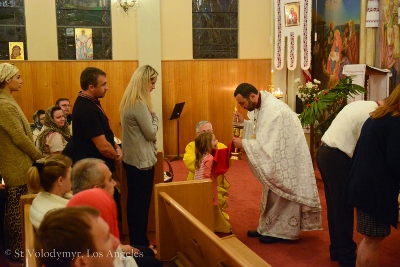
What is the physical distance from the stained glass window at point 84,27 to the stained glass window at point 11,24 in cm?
82

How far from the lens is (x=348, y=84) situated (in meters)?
7.26

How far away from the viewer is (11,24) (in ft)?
36.1

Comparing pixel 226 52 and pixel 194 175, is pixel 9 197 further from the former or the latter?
pixel 226 52

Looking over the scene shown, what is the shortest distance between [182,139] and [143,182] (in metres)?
7.40

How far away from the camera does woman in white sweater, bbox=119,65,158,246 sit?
4.26m

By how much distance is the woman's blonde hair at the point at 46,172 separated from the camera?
120 inches

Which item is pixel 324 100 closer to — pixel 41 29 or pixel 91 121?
pixel 91 121

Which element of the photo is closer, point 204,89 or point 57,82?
point 57,82

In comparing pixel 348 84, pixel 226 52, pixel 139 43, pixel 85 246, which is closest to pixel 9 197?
pixel 85 246

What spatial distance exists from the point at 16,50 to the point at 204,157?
7.77 metres

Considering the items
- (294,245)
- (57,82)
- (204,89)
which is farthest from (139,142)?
(204,89)

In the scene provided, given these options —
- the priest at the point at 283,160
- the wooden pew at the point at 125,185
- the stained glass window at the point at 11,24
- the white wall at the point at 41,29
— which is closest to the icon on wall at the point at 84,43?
the white wall at the point at 41,29

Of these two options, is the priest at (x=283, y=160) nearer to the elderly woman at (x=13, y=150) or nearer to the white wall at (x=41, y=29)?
the elderly woman at (x=13, y=150)

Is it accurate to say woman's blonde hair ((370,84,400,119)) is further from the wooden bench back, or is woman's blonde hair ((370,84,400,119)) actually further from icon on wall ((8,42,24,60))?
icon on wall ((8,42,24,60))
